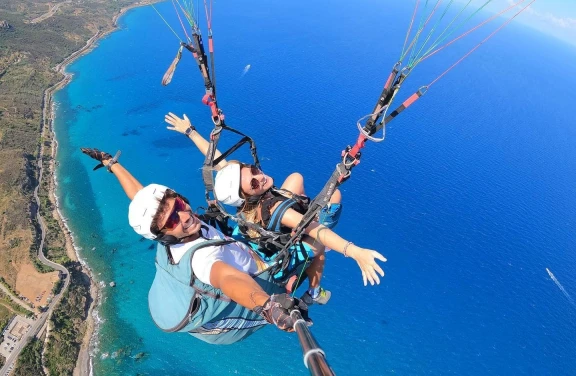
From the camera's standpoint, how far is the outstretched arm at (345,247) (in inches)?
85.0

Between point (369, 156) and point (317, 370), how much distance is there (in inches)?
1308

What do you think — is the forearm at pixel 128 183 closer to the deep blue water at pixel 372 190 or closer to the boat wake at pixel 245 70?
the deep blue water at pixel 372 190

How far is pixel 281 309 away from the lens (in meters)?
1.54

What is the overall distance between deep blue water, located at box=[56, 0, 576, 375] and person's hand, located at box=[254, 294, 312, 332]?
58.9 feet

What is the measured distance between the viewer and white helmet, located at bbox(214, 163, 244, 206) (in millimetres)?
3062

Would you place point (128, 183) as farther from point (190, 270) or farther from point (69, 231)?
point (69, 231)

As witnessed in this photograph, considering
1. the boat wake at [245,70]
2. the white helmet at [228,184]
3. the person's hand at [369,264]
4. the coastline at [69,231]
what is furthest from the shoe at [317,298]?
the boat wake at [245,70]

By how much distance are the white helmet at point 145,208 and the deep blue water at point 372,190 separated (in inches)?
682

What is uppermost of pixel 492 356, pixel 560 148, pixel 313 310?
pixel 560 148

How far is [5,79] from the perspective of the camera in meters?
38.0

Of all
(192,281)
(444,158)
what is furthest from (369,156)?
(192,281)

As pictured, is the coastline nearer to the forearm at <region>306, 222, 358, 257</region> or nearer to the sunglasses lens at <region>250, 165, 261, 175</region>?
the sunglasses lens at <region>250, 165, 261, 175</region>

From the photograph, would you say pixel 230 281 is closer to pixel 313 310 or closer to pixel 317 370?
pixel 317 370

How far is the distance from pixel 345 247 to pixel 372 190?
27161mm
